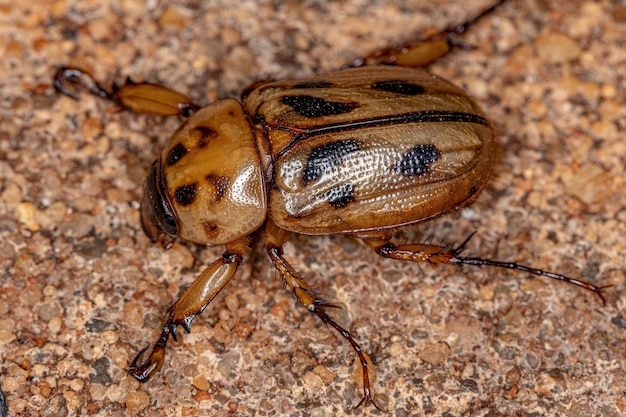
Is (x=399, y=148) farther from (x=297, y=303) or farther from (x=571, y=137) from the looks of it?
(x=571, y=137)

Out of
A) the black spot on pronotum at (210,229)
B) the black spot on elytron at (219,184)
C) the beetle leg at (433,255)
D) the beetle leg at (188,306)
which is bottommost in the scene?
the beetle leg at (188,306)

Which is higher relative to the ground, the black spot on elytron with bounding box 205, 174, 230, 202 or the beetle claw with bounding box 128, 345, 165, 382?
the black spot on elytron with bounding box 205, 174, 230, 202

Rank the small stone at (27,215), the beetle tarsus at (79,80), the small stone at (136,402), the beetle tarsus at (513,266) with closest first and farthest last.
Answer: the small stone at (136,402) → the beetle tarsus at (513,266) → the small stone at (27,215) → the beetle tarsus at (79,80)

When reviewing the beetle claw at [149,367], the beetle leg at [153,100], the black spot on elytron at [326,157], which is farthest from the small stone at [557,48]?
the beetle claw at [149,367]

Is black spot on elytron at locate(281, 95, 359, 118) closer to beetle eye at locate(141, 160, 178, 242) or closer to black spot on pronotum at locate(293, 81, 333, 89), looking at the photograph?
black spot on pronotum at locate(293, 81, 333, 89)

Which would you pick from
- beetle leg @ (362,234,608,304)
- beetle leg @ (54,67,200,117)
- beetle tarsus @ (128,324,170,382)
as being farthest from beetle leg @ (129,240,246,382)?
beetle leg @ (54,67,200,117)

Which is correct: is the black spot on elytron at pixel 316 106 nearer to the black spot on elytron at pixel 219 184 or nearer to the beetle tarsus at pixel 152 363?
the black spot on elytron at pixel 219 184
